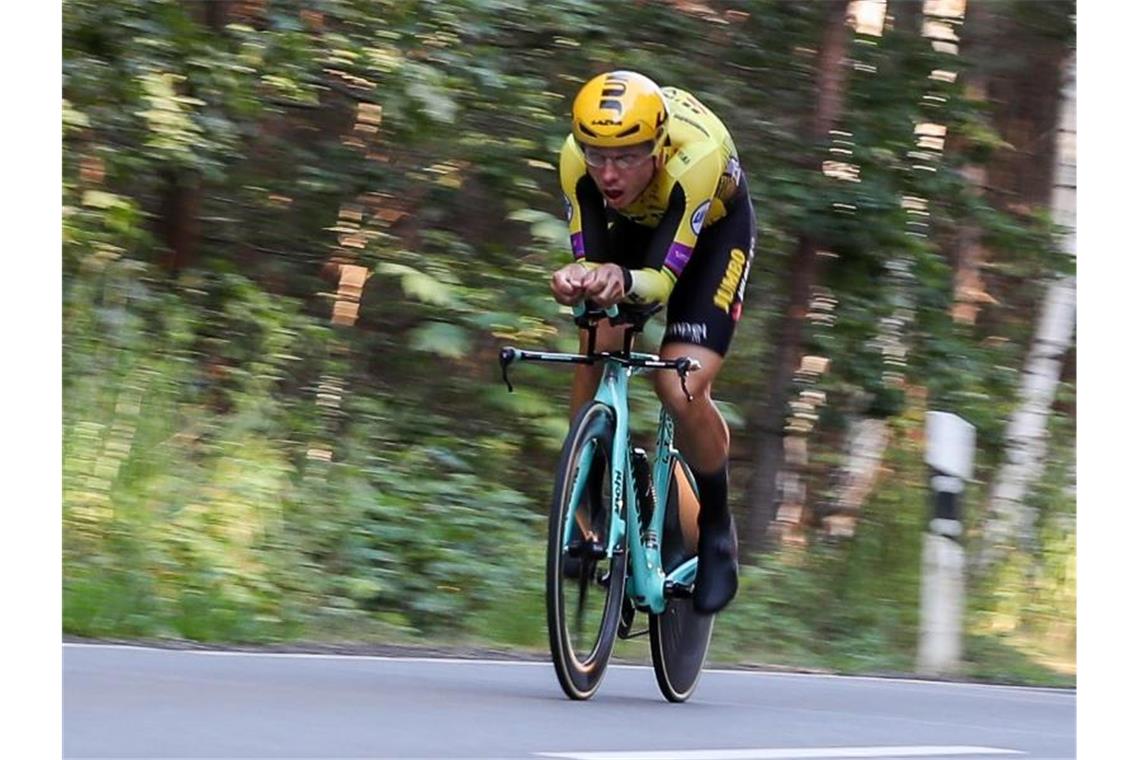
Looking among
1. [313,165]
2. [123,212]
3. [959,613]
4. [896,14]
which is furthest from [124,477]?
[896,14]

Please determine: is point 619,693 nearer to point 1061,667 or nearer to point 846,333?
point 1061,667

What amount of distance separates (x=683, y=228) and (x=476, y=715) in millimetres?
1621

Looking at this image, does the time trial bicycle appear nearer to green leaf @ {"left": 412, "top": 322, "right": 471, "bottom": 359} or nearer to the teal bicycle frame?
the teal bicycle frame

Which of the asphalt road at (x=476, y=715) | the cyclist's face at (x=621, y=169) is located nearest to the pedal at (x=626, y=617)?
the asphalt road at (x=476, y=715)

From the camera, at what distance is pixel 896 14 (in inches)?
504

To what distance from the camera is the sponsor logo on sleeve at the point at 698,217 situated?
19.9ft

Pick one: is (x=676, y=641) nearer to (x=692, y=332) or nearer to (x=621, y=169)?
(x=692, y=332)

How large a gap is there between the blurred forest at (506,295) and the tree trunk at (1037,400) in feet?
0.09

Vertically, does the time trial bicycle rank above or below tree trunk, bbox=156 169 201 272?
Result: above

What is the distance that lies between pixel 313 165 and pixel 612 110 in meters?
6.73

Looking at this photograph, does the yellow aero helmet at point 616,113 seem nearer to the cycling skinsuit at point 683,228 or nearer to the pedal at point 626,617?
the cycling skinsuit at point 683,228

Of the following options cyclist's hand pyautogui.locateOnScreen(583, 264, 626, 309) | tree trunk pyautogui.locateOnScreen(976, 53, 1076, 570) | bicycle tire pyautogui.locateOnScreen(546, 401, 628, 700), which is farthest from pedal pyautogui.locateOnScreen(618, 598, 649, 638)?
tree trunk pyautogui.locateOnScreen(976, 53, 1076, 570)

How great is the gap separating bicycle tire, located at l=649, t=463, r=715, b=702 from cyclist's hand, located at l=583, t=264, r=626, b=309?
1.13 metres

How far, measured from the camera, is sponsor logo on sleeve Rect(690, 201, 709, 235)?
6.07 meters
